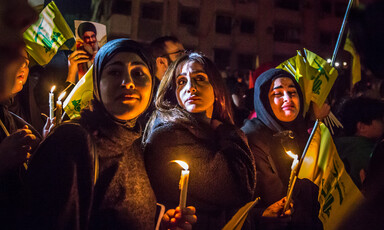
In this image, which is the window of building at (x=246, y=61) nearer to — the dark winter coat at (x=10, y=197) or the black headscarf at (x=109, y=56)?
the black headscarf at (x=109, y=56)

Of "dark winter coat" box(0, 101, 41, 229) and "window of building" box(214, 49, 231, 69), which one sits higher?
"window of building" box(214, 49, 231, 69)

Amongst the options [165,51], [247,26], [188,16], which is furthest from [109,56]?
[247,26]

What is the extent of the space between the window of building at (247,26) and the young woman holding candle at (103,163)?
23941mm

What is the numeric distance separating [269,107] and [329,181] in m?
0.88

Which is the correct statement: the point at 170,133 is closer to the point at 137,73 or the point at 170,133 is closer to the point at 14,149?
the point at 137,73

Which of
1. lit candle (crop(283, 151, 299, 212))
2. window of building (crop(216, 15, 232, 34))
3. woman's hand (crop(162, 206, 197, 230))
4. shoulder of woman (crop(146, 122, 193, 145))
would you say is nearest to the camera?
woman's hand (crop(162, 206, 197, 230))

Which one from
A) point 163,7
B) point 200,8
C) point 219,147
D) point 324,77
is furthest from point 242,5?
point 219,147

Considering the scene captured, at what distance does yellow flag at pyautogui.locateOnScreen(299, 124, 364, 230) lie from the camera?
3.21 metres

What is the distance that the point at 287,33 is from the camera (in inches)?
1046

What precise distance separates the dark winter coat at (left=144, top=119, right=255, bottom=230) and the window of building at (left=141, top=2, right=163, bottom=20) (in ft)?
66.7

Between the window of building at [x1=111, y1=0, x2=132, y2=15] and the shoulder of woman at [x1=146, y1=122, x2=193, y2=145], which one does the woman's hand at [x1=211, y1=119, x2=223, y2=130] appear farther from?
the window of building at [x1=111, y1=0, x2=132, y2=15]

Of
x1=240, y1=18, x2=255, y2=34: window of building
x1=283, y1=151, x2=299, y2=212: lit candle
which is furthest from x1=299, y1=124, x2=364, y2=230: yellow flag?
x1=240, y1=18, x2=255, y2=34: window of building

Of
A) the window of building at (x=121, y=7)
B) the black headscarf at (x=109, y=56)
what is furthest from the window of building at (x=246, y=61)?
the black headscarf at (x=109, y=56)

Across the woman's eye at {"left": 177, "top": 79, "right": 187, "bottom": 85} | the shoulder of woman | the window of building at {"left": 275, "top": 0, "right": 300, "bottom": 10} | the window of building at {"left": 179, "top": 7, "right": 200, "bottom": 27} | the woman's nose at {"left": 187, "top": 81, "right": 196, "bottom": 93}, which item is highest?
the window of building at {"left": 275, "top": 0, "right": 300, "bottom": 10}
